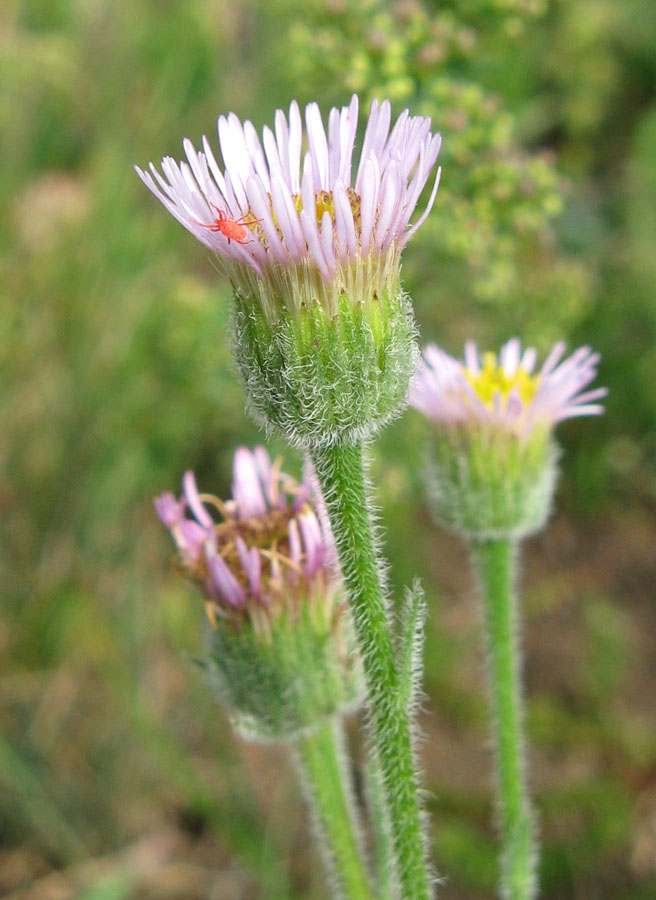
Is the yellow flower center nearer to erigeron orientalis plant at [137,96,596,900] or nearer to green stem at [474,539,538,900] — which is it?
green stem at [474,539,538,900]

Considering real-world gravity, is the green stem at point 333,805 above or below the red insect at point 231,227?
below

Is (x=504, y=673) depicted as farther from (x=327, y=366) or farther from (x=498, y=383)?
(x=327, y=366)

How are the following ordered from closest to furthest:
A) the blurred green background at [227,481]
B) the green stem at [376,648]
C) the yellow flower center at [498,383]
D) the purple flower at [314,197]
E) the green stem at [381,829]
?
the purple flower at [314,197] → the green stem at [376,648] → the green stem at [381,829] → the yellow flower center at [498,383] → the blurred green background at [227,481]

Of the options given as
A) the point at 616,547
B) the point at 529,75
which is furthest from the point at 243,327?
the point at 529,75

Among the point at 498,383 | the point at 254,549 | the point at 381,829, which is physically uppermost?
the point at 498,383

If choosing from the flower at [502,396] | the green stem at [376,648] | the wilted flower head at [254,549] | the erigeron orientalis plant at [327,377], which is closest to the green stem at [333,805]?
the erigeron orientalis plant at [327,377]

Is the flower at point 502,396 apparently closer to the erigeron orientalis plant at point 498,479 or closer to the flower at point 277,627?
the erigeron orientalis plant at point 498,479

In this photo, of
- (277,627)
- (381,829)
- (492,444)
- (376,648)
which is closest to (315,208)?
(376,648)
